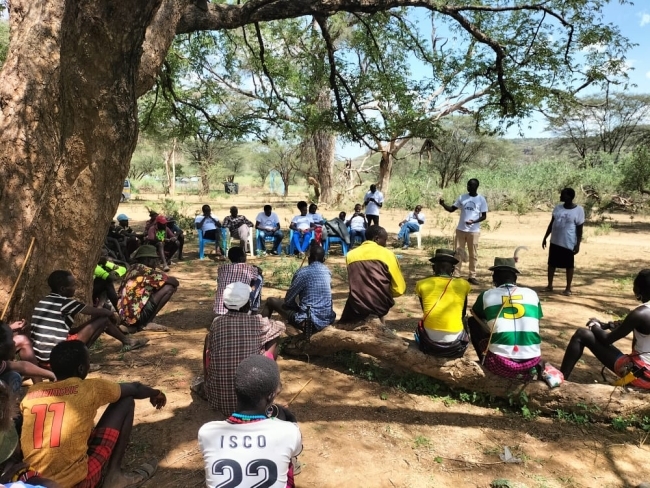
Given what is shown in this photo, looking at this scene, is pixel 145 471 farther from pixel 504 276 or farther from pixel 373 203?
pixel 373 203

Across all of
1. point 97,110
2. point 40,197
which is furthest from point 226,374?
point 97,110

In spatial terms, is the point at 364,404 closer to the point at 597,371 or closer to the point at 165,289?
the point at 597,371

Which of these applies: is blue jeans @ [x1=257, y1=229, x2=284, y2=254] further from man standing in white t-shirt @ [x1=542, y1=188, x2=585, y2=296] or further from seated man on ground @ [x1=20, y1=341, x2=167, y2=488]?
seated man on ground @ [x1=20, y1=341, x2=167, y2=488]

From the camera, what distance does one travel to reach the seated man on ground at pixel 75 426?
207 cm

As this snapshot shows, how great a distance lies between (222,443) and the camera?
183 centimetres

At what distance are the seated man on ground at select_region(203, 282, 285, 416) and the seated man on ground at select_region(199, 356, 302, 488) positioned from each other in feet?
3.60

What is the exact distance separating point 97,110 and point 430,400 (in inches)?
147

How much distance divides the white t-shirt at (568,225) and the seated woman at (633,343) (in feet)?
10.2

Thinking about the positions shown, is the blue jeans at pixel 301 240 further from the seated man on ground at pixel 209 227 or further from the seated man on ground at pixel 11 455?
the seated man on ground at pixel 11 455

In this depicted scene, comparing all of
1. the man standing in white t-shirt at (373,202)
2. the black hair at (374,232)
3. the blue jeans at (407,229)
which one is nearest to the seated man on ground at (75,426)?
the black hair at (374,232)

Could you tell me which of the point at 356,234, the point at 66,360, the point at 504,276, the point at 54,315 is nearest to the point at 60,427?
the point at 66,360

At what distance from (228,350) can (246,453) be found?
1.25 meters

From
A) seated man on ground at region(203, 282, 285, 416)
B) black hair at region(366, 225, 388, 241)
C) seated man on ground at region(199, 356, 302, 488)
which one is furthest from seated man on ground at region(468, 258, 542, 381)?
seated man on ground at region(199, 356, 302, 488)

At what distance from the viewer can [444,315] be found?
368 centimetres
